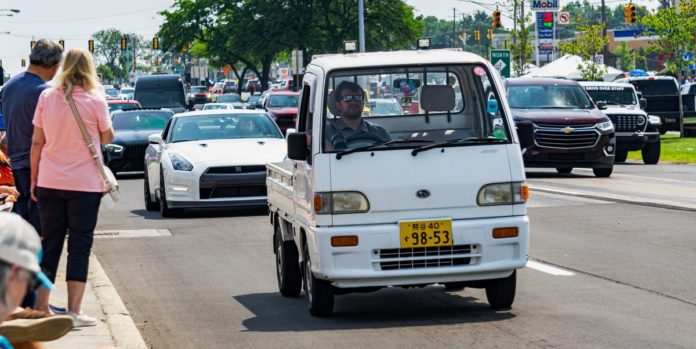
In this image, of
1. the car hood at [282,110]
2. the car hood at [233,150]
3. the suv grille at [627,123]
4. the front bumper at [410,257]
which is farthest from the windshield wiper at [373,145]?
the car hood at [282,110]

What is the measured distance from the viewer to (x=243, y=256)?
14.3 meters

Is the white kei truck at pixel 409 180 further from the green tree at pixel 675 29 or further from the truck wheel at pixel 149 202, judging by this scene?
the green tree at pixel 675 29

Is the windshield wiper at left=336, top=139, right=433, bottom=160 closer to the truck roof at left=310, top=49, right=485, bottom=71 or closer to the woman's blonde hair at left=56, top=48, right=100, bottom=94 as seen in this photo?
the truck roof at left=310, top=49, right=485, bottom=71

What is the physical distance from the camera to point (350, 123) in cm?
1012

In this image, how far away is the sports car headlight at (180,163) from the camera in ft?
62.8

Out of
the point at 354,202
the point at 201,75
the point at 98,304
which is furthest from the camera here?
the point at 201,75

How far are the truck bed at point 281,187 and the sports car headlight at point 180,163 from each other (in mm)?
7053

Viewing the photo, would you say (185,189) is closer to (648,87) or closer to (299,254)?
(299,254)

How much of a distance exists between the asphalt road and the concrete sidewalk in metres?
0.17

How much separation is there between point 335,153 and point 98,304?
2.08 metres

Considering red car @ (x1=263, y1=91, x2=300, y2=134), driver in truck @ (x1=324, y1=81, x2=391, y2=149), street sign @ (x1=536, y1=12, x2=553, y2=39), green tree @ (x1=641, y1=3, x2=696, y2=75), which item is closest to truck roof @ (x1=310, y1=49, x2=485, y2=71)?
driver in truck @ (x1=324, y1=81, x2=391, y2=149)

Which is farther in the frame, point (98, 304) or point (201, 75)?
point (201, 75)

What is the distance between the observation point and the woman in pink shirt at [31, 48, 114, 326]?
9.23 m

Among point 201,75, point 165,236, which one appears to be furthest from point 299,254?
point 201,75
